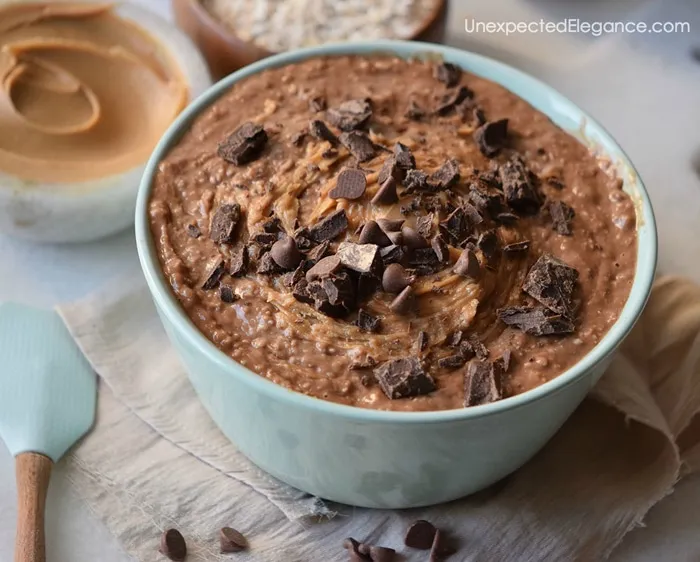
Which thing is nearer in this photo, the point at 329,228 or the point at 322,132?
the point at 329,228

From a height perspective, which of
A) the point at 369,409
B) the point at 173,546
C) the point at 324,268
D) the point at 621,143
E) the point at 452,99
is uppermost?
the point at 452,99

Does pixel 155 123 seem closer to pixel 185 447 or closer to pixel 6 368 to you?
pixel 6 368

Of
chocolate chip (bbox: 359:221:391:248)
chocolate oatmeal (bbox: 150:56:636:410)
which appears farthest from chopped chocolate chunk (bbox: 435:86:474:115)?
chocolate chip (bbox: 359:221:391:248)

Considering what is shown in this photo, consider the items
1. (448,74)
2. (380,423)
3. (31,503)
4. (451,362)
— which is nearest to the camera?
(380,423)

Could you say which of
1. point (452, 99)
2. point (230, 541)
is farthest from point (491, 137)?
point (230, 541)

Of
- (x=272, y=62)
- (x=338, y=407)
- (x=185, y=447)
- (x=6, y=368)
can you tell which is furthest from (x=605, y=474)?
(x=6, y=368)

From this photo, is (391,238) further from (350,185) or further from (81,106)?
(81,106)

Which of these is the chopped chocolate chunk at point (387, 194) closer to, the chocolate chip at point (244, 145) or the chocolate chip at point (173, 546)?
the chocolate chip at point (244, 145)

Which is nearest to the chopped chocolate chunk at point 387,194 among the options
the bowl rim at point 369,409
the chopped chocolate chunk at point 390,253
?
the chopped chocolate chunk at point 390,253
